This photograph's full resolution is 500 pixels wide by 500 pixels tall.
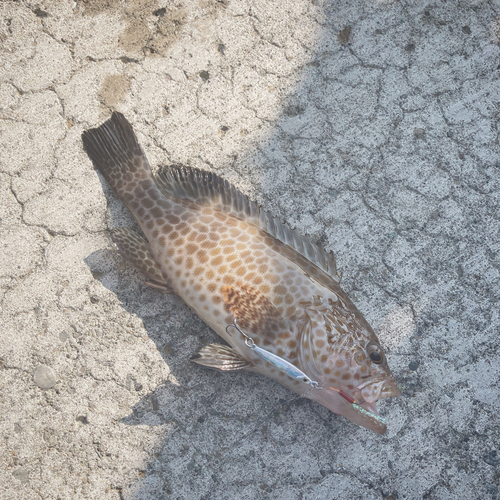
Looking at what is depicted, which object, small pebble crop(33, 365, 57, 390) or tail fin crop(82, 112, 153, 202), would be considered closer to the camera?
small pebble crop(33, 365, 57, 390)

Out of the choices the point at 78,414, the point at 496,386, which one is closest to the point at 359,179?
the point at 496,386

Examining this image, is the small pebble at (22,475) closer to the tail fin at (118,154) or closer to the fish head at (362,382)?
the tail fin at (118,154)

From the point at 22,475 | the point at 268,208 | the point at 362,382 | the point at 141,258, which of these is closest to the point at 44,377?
the point at 22,475

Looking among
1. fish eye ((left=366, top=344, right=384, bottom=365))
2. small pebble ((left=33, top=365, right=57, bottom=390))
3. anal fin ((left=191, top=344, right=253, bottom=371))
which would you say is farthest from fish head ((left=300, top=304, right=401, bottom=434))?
small pebble ((left=33, top=365, right=57, bottom=390))

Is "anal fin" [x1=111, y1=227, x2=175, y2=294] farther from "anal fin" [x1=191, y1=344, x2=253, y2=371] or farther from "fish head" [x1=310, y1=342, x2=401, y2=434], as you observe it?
"fish head" [x1=310, y1=342, x2=401, y2=434]

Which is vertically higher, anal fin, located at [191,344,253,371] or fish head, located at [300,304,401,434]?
fish head, located at [300,304,401,434]

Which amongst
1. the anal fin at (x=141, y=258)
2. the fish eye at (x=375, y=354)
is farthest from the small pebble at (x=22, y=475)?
the fish eye at (x=375, y=354)

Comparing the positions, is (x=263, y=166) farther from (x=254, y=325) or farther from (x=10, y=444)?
(x=10, y=444)
